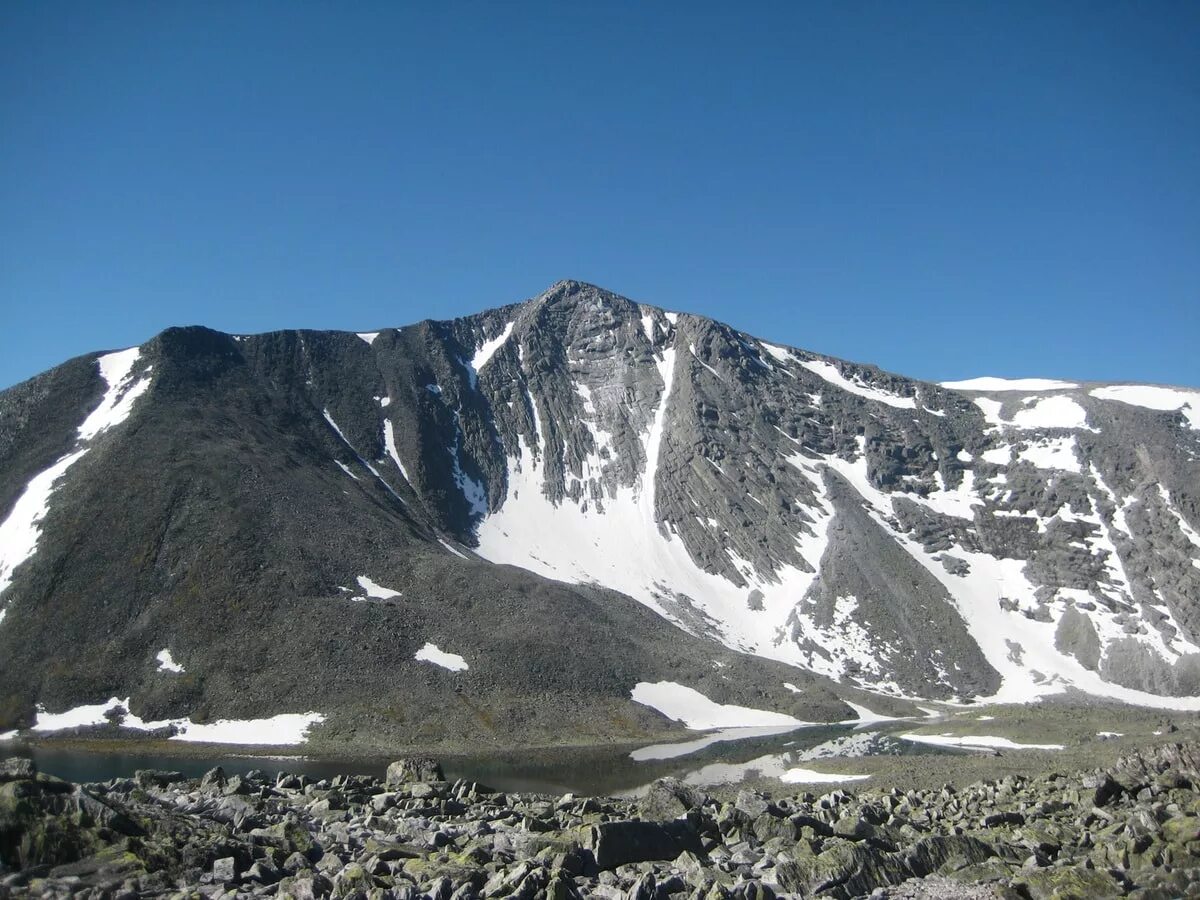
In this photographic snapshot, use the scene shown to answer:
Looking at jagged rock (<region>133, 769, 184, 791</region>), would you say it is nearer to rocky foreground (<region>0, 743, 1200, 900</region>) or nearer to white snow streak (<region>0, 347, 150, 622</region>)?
rocky foreground (<region>0, 743, 1200, 900</region>)

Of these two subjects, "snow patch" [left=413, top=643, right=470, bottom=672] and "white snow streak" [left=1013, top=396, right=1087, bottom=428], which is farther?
"white snow streak" [left=1013, top=396, right=1087, bottom=428]

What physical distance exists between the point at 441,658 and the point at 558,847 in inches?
2569

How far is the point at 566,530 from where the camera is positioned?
5507 inches

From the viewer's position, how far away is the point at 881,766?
52.6 m

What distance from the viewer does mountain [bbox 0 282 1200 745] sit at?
76.9m

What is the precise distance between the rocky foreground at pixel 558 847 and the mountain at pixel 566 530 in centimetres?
4878

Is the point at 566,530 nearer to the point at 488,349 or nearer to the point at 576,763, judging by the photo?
the point at 488,349

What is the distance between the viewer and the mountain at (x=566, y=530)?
7694 centimetres

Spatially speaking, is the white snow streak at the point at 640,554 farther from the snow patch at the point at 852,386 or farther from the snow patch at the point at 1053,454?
the snow patch at the point at 1053,454

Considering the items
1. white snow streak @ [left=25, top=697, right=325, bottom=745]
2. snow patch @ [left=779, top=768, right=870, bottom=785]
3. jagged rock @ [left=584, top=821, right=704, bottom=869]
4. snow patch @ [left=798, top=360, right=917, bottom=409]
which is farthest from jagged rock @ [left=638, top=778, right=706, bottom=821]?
snow patch @ [left=798, top=360, right=917, bottom=409]

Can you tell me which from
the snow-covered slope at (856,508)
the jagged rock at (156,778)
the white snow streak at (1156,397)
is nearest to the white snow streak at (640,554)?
the snow-covered slope at (856,508)

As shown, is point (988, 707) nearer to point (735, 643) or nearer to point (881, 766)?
point (735, 643)

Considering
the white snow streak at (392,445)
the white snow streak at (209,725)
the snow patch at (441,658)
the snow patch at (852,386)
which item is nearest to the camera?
the white snow streak at (209,725)

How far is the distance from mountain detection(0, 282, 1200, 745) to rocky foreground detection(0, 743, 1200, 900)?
48.8 m
